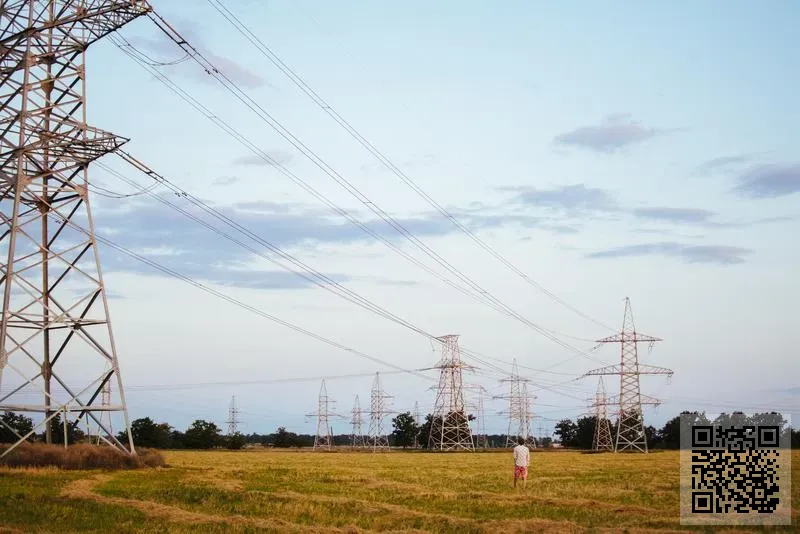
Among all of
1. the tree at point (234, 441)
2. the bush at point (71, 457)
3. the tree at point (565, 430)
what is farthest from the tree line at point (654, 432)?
the bush at point (71, 457)

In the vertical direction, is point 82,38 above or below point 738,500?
above

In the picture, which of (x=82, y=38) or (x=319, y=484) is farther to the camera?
(x=82, y=38)

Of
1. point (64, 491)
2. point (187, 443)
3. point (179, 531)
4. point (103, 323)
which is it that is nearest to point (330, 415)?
point (187, 443)

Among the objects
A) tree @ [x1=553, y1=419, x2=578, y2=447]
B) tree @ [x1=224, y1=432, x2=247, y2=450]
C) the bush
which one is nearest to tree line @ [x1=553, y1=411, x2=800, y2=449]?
tree @ [x1=553, y1=419, x2=578, y2=447]

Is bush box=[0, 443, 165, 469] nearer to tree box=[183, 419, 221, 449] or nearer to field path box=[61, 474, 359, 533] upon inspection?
field path box=[61, 474, 359, 533]

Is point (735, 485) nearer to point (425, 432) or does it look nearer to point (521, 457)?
point (521, 457)

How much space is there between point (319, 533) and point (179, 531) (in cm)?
268

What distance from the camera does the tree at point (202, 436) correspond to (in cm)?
11650

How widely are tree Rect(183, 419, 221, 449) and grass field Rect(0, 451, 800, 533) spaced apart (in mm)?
87211

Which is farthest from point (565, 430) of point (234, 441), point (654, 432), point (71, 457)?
point (71, 457)

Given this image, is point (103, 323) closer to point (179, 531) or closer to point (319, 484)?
point (319, 484)

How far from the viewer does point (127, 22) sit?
1346 inches

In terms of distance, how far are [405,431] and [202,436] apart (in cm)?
3706

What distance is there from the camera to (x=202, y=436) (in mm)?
117188
